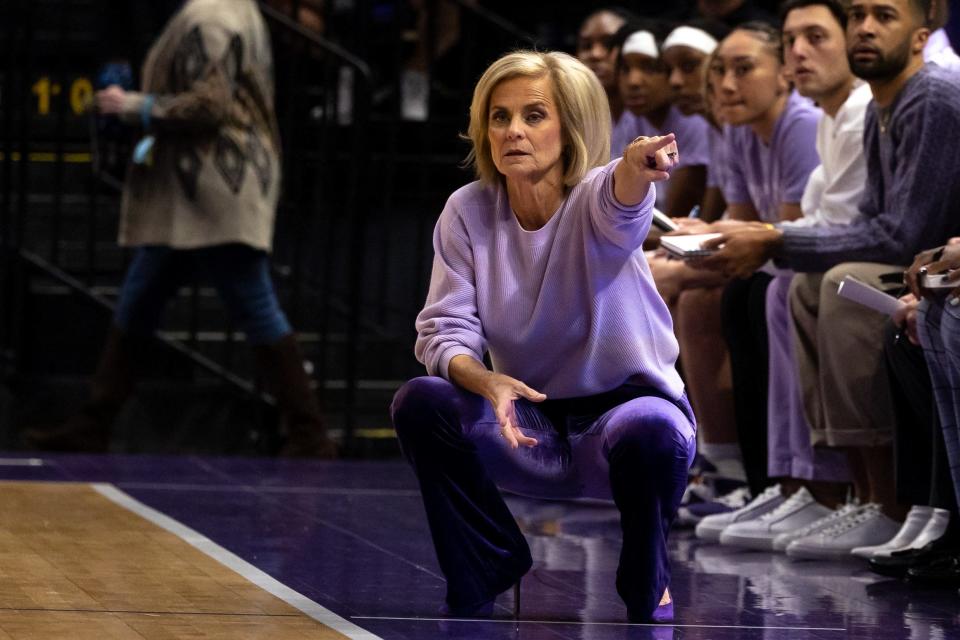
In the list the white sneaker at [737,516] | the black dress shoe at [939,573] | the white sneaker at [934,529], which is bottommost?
the white sneaker at [737,516]

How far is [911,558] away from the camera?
408cm

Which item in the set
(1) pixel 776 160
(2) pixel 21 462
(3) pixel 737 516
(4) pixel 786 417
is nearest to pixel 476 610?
(3) pixel 737 516

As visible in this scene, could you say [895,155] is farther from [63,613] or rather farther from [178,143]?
[178,143]

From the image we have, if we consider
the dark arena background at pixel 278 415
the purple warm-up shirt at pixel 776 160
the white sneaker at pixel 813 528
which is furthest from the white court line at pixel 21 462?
the white sneaker at pixel 813 528

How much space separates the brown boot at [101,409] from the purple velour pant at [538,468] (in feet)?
10.7

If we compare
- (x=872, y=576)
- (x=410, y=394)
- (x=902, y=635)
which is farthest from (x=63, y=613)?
(x=872, y=576)

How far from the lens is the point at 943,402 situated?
3.90 meters

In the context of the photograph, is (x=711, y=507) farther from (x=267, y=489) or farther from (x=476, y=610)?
(x=476, y=610)

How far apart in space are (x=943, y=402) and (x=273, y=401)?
3983 mm

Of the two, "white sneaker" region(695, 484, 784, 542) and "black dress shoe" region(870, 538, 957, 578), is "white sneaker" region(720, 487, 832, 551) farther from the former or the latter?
"black dress shoe" region(870, 538, 957, 578)

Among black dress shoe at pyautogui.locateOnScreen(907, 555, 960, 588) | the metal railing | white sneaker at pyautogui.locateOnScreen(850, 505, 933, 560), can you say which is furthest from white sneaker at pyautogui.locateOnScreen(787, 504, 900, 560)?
the metal railing

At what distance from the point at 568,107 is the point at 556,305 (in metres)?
0.37

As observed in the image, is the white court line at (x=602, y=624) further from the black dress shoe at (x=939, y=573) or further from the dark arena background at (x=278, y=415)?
the black dress shoe at (x=939, y=573)

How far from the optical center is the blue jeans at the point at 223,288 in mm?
6559
